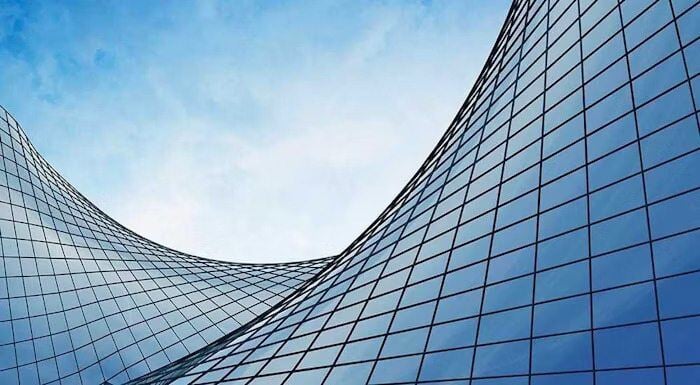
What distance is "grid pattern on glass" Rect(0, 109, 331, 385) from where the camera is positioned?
135ft

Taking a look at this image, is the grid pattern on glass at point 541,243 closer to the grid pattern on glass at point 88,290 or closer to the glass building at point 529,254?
the glass building at point 529,254

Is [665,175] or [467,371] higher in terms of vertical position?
[665,175]

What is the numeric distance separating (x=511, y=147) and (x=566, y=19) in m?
7.04

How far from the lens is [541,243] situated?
22672mm

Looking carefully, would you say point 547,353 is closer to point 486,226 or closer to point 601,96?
point 486,226

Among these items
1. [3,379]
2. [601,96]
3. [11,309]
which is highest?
[11,309]

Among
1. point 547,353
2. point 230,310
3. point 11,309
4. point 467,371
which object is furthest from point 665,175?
point 11,309

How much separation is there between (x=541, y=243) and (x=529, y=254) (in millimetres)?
706

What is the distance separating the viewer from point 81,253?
4669cm

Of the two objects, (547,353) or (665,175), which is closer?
(665,175)

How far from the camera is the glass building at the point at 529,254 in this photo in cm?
1820

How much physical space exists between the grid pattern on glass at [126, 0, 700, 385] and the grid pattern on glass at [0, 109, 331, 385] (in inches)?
470

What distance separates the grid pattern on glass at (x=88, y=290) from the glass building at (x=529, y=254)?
27 centimetres

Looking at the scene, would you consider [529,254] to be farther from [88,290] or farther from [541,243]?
[88,290]
